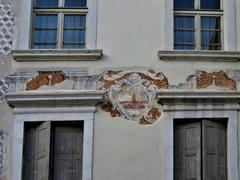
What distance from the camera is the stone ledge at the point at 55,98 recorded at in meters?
14.6

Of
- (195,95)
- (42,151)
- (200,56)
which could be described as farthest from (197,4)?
(42,151)

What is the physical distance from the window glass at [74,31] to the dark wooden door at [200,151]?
7.87ft

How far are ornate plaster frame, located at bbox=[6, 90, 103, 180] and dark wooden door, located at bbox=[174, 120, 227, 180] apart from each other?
5.10 ft

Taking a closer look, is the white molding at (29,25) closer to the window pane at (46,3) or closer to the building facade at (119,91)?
the building facade at (119,91)

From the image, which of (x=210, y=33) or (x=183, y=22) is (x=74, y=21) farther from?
(x=210, y=33)

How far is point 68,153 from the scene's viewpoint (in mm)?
14664

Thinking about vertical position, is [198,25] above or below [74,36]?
above

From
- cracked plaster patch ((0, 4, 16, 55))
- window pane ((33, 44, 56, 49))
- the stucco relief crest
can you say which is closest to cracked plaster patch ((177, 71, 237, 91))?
the stucco relief crest

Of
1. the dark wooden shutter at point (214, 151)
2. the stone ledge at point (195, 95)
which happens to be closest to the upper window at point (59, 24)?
the stone ledge at point (195, 95)

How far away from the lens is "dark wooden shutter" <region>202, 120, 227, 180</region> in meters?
14.4

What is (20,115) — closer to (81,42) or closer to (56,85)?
(56,85)

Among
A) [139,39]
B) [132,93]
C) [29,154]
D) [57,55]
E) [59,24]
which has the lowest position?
[29,154]

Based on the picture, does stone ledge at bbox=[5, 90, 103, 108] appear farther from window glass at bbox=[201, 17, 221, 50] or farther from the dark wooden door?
window glass at bbox=[201, 17, 221, 50]

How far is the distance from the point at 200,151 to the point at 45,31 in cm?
362
